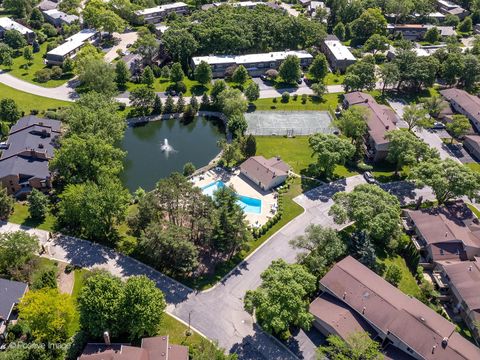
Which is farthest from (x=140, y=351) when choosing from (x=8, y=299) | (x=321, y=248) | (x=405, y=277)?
(x=405, y=277)

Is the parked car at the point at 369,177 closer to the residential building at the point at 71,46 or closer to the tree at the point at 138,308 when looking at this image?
the tree at the point at 138,308

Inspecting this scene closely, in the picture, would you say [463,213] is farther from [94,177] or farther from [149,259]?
[94,177]

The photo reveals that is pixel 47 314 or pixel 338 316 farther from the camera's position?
pixel 338 316

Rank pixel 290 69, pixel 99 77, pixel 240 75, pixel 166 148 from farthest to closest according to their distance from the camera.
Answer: pixel 290 69 → pixel 240 75 → pixel 99 77 → pixel 166 148

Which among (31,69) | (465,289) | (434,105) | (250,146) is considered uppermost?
(31,69)

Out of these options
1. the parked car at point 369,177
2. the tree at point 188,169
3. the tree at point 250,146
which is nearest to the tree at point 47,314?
the tree at point 188,169

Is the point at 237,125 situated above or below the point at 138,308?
below

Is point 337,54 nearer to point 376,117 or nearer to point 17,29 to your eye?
point 376,117

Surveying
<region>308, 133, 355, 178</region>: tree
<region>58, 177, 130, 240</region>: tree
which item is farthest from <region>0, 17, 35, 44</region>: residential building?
<region>308, 133, 355, 178</region>: tree
